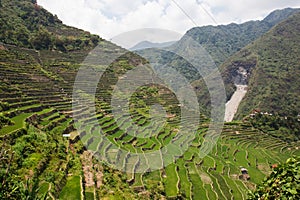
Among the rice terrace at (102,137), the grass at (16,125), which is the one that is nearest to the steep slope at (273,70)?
the rice terrace at (102,137)

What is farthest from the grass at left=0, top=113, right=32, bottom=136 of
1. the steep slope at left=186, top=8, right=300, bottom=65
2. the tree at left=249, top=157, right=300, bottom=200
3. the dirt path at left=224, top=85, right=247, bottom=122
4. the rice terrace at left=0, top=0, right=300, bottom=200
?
the steep slope at left=186, top=8, right=300, bottom=65

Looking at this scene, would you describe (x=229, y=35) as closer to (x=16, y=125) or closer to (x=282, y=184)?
(x=16, y=125)

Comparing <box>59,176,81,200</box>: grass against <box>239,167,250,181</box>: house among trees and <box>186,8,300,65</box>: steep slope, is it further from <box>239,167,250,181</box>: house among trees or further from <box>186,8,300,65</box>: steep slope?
<box>186,8,300,65</box>: steep slope

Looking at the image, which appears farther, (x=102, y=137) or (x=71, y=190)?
(x=102, y=137)

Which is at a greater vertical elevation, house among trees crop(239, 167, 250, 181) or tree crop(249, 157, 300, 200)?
tree crop(249, 157, 300, 200)

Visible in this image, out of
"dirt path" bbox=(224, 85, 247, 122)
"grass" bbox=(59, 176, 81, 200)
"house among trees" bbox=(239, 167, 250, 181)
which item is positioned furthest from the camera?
"dirt path" bbox=(224, 85, 247, 122)

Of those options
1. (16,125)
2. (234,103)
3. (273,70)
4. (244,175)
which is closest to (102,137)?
(16,125)

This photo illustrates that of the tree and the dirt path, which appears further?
the dirt path
